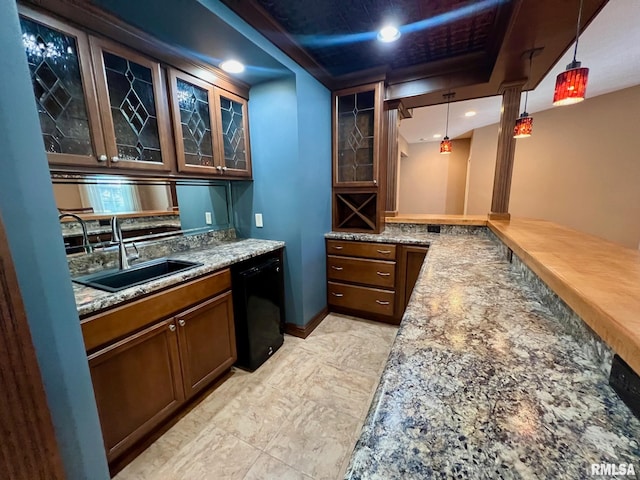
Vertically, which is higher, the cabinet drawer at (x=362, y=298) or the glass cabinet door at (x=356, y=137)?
the glass cabinet door at (x=356, y=137)

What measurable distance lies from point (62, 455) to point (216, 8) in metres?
2.10

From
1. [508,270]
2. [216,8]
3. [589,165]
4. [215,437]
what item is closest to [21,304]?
[215,437]

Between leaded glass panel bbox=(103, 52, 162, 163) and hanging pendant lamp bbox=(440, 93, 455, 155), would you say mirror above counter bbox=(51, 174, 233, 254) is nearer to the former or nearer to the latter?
leaded glass panel bbox=(103, 52, 162, 163)

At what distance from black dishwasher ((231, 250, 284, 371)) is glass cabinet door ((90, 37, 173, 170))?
923 millimetres

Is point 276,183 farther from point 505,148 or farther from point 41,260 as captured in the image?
point 505,148

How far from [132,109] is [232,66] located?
814mm

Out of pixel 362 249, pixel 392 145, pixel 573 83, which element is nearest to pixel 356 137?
pixel 392 145

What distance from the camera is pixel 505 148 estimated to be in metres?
2.43

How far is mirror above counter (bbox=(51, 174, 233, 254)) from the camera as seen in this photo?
59.6 inches

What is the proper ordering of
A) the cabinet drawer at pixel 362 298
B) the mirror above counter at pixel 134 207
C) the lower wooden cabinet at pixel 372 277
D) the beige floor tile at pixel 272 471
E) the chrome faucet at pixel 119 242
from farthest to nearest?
the cabinet drawer at pixel 362 298 → the lower wooden cabinet at pixel 372 277 → the chrome faucet at pixel 119 242 → the mirror above counter at pixel 134 207 → the beige floor tile at pixel 272 471

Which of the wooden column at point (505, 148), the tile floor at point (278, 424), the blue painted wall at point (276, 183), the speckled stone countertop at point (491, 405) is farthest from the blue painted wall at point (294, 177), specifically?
the wooden column at point (505, 148)

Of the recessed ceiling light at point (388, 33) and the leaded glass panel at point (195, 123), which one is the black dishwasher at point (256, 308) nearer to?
the leaded glass panel at point (195, 123)

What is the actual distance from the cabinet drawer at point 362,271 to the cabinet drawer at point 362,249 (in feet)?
0.17

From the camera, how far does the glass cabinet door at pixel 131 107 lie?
1354 mm
